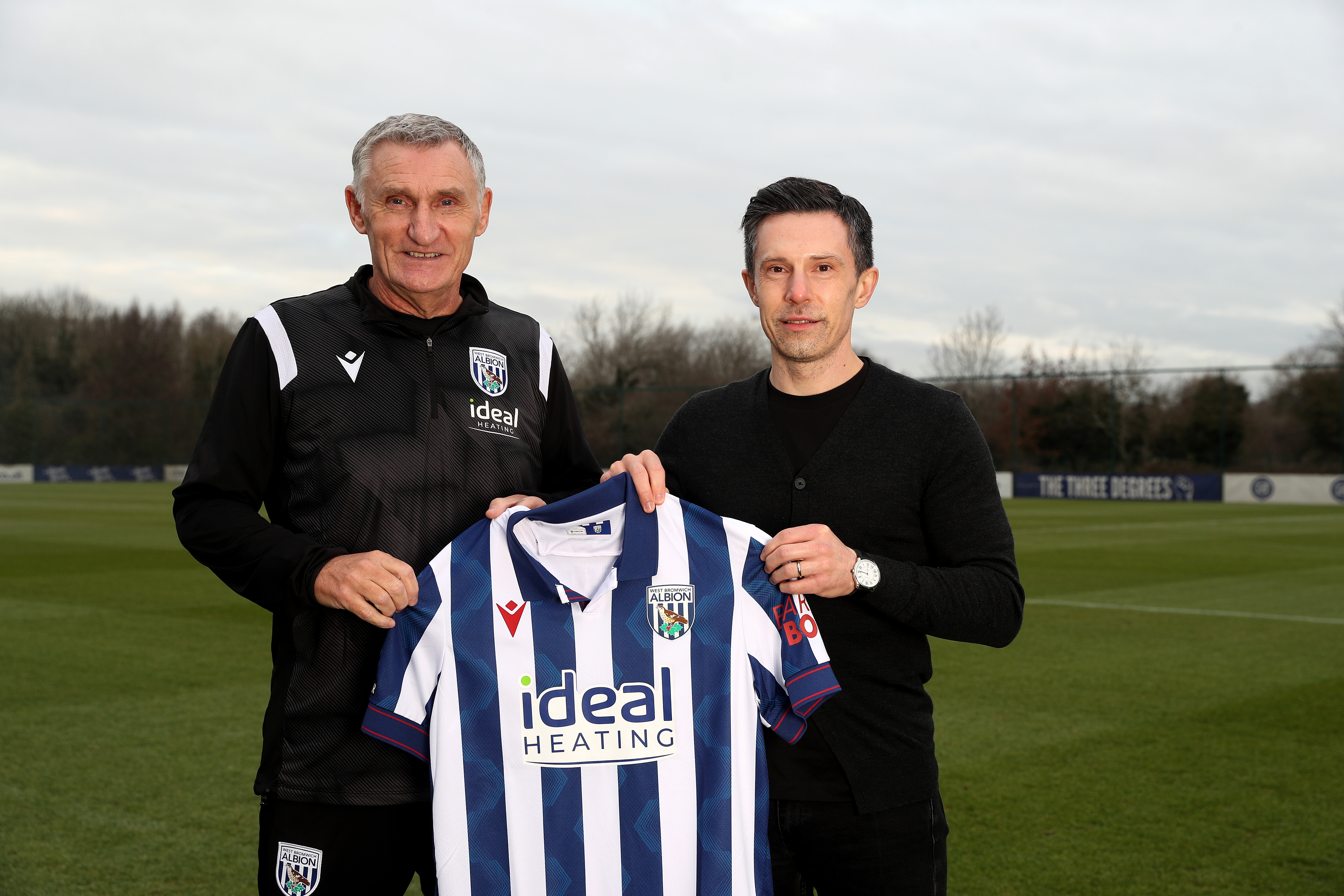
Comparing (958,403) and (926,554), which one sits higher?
(958,403)

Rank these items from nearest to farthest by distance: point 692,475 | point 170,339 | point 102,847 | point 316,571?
point 316,571 → point 692,475 → point 102,847 → point 170,339

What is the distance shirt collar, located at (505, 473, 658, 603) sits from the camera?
232 cm

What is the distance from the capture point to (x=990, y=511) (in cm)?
234

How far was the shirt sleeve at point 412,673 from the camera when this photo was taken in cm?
227

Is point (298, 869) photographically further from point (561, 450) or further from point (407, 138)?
point (407, 138)

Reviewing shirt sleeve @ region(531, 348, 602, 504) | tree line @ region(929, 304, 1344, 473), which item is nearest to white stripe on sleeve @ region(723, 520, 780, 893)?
shirt sleeve @ region(531, 348, 602, 504)

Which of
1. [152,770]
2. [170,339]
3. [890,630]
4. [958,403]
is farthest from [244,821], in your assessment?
[170,339]

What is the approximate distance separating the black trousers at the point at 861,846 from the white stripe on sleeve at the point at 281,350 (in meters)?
1.40

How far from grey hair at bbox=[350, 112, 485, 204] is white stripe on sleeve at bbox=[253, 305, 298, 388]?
339 mm

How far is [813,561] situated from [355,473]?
1.01m

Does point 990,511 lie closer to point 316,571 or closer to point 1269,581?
point 316,571

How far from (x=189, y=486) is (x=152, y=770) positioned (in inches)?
142

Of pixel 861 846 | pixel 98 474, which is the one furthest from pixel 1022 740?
pixel 98 474

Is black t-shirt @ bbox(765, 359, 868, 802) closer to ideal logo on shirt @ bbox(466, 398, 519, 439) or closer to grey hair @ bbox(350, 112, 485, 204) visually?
ideal logo on shirt @ bbox(466, 398, 519, 439)
